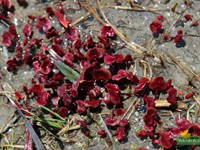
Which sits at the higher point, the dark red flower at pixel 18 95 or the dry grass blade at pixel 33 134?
the dark red flower at pixel 18 95

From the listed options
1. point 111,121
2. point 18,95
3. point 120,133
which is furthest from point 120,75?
point 18,95

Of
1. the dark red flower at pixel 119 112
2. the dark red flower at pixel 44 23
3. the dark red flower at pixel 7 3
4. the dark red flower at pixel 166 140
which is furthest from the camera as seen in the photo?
the dark red flower at pixel 7 3

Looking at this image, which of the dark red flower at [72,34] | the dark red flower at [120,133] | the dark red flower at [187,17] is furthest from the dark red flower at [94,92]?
the dark red flower at [187,17]

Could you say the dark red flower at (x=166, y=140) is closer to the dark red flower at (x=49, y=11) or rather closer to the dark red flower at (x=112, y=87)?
Result: the dark red flower at (x=112, y=87)

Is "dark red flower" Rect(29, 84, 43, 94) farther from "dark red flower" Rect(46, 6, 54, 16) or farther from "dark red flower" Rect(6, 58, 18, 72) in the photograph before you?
"dark red flower" Rect(46, 6, 54, 16)

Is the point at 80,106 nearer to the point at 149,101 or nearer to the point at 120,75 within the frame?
the point at 120,75

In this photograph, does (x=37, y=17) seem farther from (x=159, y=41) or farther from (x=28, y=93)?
(x=159, y=41)

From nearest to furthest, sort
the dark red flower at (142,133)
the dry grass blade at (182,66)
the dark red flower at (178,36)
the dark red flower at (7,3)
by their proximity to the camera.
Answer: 1. the dark red flower at (142,133)
2. the dry grass blade at (182,66)
3. the dark red flower at (178,36)
4. the dark red flower at (7,3)
